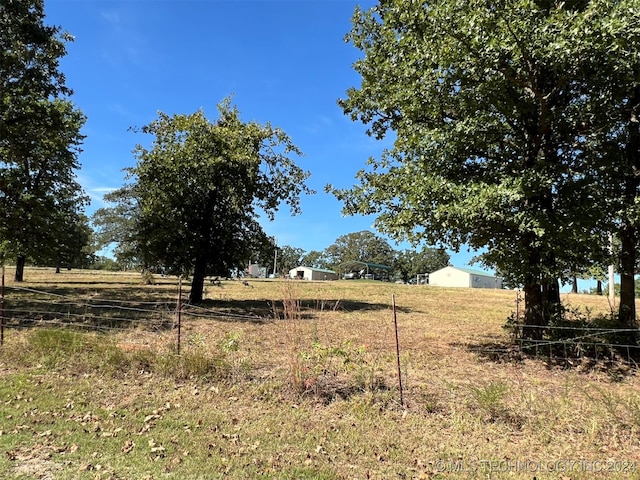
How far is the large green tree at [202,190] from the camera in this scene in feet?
46.8

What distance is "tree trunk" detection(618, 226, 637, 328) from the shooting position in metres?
8.25

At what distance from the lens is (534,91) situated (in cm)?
698

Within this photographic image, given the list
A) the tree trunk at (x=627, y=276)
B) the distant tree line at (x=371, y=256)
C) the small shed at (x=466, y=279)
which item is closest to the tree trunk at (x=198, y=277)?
the tree trunk at (x=627, y=276)

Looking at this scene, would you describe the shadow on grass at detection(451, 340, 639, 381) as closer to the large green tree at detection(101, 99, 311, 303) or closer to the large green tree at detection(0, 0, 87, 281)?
the large green tree at detection(101, 99, 311, 303)

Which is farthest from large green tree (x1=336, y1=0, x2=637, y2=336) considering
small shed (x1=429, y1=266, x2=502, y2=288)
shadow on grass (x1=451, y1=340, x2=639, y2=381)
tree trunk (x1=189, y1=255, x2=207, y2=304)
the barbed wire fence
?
small shed (x1=429, y1=266, x2=502, y2=288)

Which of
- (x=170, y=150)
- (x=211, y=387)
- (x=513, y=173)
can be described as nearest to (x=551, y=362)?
(x=513, y=173)

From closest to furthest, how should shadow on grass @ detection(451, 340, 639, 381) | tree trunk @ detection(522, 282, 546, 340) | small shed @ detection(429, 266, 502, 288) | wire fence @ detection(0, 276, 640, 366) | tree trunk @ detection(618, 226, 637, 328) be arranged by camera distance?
1. shadow on grass @ detection(451, 340, 639, 381)
2. wire fence @ detection(0, 276, 640, 366)
3. tree trunk @ detection(618, 226, 637, 328)
4. tree trunk @ detection(522, 282, 546, 340)
5. small shed @ detection(429, 266, 502, 288)

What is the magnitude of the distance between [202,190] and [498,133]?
10.6m

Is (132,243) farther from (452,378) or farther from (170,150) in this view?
(452,378)

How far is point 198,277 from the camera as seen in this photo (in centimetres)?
1572

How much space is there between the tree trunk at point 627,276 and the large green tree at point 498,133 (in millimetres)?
979

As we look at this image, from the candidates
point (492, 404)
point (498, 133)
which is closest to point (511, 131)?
point (498, 133)

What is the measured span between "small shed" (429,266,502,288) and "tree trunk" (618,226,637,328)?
51.0 m

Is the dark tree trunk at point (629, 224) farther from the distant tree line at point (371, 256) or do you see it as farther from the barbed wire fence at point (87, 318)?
the distant tree line at point (371, 256)
